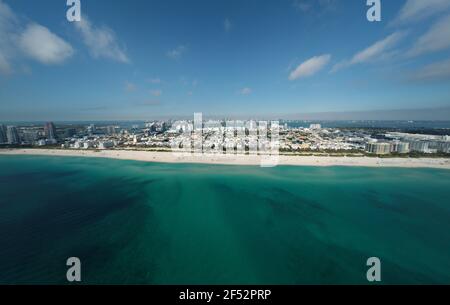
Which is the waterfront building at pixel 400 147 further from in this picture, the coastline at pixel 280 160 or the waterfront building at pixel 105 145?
the waterfront building at pixel 105 145

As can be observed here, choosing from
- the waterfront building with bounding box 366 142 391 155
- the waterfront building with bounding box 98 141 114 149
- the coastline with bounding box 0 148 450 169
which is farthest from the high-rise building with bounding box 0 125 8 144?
the waterfront building with bounding box 366 142 391 155

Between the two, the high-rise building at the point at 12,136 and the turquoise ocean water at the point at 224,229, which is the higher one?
the high-rise building at the point at 12,136

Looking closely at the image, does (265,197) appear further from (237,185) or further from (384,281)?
(384,281)

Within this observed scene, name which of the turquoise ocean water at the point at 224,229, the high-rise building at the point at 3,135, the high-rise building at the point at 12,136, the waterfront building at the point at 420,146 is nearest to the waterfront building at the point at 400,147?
the waterfront building at the point at 420,146

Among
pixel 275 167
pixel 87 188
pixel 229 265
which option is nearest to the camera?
pixel 229 265

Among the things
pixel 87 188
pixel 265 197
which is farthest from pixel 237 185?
pixel 87 188

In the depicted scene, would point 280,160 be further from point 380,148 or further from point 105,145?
→ point 105,145

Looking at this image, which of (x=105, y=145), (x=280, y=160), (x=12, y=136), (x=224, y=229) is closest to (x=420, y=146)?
(x=280, y=160)

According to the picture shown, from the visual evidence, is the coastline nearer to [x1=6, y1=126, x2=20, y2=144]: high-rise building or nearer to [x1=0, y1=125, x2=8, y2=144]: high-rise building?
[x1=6, y1=126, x2=20, y2=144]: high-rise building
